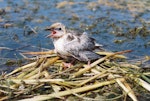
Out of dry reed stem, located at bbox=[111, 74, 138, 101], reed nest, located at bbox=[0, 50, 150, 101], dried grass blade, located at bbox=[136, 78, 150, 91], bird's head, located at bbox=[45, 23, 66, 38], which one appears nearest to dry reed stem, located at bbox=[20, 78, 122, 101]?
reed nest, located at bbox=[0, 50, 150, 101]

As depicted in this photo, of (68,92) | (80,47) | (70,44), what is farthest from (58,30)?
(68,92)

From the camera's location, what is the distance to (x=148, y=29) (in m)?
10.7

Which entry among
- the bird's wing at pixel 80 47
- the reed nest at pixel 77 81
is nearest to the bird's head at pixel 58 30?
the bird's wing at pixel 80 47

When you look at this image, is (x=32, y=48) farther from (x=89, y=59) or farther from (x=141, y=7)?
(x=141, y=7)

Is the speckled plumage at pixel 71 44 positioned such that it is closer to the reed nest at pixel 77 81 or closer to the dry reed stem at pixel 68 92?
the reed nest at pixel 77 81

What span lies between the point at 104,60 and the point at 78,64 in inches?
18.3

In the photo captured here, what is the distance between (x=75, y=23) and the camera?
1098 cm

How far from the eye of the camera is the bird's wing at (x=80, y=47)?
6.91m

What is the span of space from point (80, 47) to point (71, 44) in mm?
202

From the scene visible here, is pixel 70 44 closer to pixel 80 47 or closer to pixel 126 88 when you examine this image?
pixel 80 47

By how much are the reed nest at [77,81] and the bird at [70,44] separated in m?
0.16

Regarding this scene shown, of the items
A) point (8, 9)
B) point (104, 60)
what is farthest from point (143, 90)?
point (8, 9)

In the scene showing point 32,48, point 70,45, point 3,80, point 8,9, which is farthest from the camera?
point 8,9

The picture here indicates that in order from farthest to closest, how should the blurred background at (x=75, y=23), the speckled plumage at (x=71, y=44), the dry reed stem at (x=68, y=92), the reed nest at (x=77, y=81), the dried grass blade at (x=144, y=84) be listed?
the blurred background at (x=75, y=23)
the speckled plumage at (x=71, y=44)
the dried grass blade at (x=144, y=84)
the reed nest at (x=77, y=81)
the dry reed stem at (x=68, y=92)
